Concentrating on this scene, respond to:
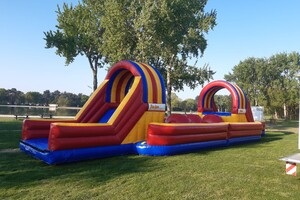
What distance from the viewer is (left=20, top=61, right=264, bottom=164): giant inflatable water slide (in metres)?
6.41

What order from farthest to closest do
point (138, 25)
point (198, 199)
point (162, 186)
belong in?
point (138, 25) < point (162, 186) < point (198, 199)

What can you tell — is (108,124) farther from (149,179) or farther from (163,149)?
(149,179)

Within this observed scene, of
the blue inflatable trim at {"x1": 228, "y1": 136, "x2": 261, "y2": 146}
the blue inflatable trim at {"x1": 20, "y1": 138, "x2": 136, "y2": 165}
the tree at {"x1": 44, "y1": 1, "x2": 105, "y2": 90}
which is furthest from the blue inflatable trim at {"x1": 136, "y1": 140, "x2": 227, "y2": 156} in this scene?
the tree at {"x1": 44, "y1": 1, "x2": 105, "y2": 90}

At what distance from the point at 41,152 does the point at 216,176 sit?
4082mm

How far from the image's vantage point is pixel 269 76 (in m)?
46.0

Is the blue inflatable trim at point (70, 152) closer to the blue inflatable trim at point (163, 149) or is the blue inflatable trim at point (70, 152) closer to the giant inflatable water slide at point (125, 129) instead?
the giant inflatable water slide at point (125, 129)

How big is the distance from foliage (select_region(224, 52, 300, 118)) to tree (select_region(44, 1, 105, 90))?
2862 centimetres

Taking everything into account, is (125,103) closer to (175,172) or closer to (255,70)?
(175,172)

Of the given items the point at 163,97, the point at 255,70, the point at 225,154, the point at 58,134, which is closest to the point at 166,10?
the point at 163,97

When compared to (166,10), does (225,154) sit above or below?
below

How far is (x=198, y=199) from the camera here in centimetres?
412

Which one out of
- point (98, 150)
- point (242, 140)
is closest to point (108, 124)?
point (98, 150)

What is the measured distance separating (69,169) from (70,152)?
55cm

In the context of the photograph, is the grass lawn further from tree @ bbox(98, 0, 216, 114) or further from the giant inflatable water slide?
tree @ bbox(98, 0, 216, 114)
